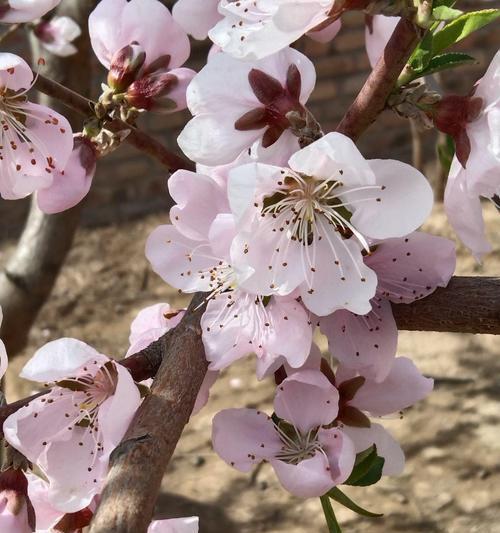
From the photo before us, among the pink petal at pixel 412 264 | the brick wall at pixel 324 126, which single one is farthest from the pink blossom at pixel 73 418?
the brick wall at pixel 324 126

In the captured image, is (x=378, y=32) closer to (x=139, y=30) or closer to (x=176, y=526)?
(x=139, y=30)

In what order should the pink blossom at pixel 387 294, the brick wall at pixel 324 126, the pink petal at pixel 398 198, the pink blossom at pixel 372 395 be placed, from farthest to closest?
the brick wall at pixel 324 126 < the pink blossom at pixel 372 395 < the pink blossom at pixel 387 294 < the pink petal at pixel 398 198

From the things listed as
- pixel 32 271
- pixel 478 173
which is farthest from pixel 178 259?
pixel 32 271

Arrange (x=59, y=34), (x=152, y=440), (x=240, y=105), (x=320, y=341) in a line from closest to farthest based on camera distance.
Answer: (x=152, y=440) < (x=240, y=105) < (x=59, y=34) < (x=320, y=341)

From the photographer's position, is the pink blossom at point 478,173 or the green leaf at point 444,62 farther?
the green leaf at point 444,62

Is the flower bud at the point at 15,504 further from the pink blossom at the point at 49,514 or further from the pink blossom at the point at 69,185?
the pink blossom at the point at 69,185

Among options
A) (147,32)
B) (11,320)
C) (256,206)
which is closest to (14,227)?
(11,320)

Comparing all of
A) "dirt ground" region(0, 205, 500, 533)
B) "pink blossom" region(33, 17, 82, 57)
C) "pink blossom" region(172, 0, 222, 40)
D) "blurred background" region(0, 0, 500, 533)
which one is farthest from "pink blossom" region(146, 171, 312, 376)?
"dirt ground" region(0, 205, 500, 533)
